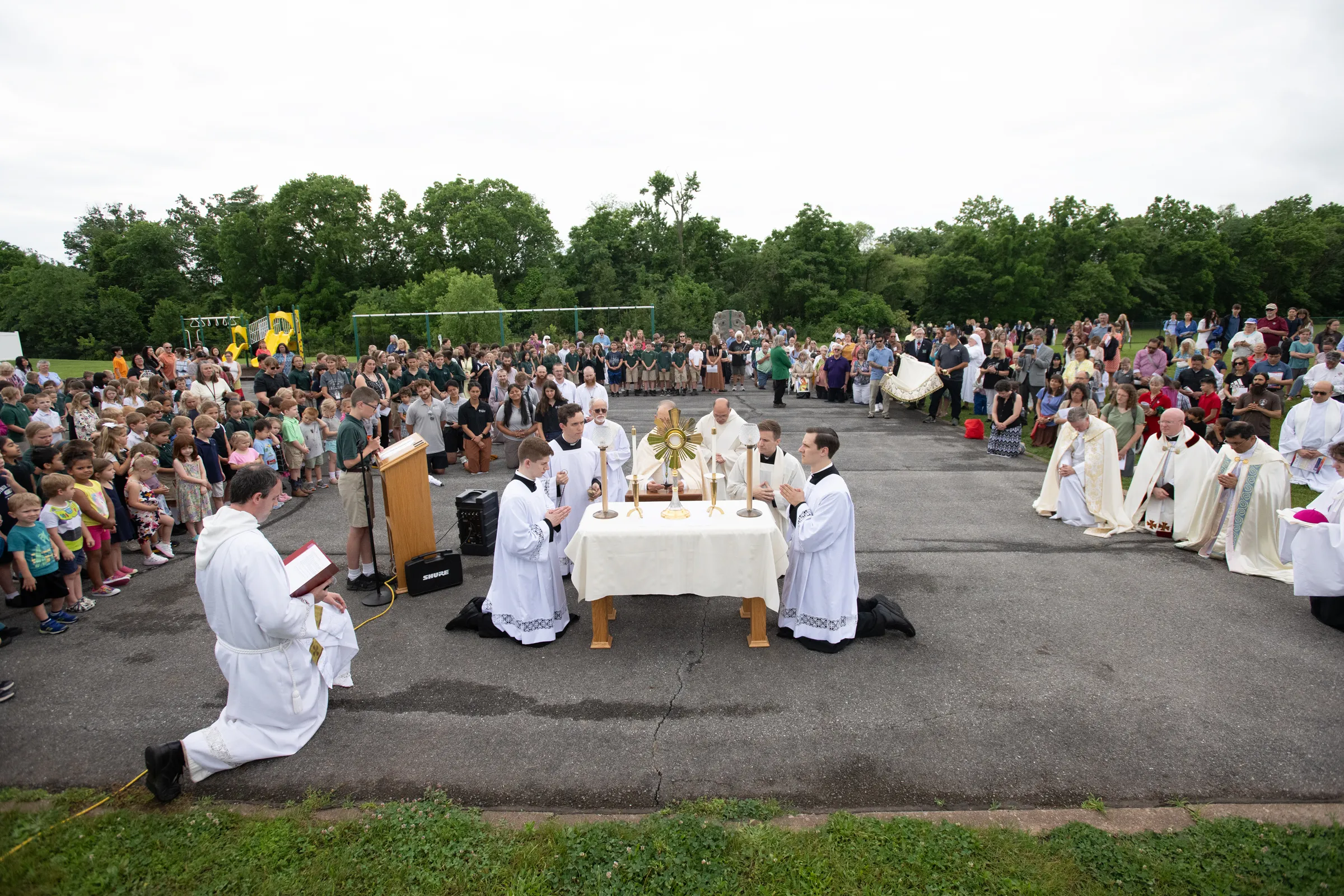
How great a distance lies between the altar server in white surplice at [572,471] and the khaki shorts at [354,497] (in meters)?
1.90

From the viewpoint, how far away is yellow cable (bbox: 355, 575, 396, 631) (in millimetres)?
6656

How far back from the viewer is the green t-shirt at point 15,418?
11070mm

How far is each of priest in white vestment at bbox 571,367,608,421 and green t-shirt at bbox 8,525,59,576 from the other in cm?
600

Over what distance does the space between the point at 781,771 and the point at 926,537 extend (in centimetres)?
511

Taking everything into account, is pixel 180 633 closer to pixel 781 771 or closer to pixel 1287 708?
pixel 781 771

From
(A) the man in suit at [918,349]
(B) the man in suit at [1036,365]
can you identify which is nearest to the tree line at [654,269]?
(A) the man in suit at [918,349]

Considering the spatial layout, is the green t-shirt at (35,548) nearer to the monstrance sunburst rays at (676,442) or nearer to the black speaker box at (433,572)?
the black speaker box at (433,572)

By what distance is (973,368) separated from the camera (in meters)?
17.3

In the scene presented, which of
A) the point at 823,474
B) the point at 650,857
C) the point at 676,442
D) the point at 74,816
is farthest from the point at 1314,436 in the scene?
the point at 74,816

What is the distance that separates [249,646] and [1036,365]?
15.3 meters

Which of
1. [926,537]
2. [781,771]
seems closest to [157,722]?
[781,771]

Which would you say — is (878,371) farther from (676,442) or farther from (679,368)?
(676,442)

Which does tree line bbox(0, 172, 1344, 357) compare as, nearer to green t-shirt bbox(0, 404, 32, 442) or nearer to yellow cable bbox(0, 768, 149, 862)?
green t-shirt bbox(0, 404, 32, 442)

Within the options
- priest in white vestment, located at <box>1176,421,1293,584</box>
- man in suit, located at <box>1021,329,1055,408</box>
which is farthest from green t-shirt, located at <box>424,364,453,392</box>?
priest in white vestment, located at <box>1176,421,1293,584</box>
